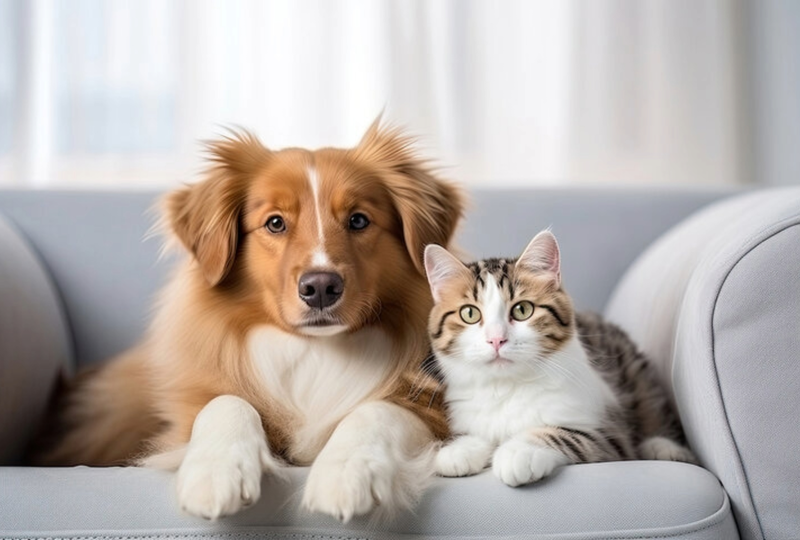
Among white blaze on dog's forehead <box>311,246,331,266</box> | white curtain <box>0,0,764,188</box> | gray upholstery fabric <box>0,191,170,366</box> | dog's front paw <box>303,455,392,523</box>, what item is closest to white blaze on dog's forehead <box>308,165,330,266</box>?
white blaze on dog's forehead <box>311,246,331,266</box>

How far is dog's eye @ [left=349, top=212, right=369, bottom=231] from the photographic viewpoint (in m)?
1.56

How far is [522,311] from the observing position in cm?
142

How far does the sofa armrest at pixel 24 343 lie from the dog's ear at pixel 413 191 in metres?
0.83

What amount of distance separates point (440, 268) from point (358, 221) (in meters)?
0.20

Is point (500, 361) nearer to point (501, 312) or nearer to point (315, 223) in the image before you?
point (501, 312)

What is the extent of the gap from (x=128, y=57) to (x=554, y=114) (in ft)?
5.53

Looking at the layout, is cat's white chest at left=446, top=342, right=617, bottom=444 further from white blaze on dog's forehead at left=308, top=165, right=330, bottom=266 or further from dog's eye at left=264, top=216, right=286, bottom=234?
dog's eye at left=264, top=216, right=286, bottom=234

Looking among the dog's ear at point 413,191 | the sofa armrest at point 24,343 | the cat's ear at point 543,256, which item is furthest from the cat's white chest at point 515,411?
the sofa armrest at point 24,343

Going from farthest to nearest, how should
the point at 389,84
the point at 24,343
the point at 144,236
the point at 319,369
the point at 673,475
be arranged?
the point at 389,84 → the point at 144,236 → the point at 24,343 → the point at 319,369 → the point at 673,475

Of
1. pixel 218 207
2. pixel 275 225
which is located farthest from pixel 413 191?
pixel 218 207

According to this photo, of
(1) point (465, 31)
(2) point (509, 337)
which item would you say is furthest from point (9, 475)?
(1) point (465, 31)

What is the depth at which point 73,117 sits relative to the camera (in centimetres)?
299

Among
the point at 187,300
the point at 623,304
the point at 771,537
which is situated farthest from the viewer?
the point at 623,304

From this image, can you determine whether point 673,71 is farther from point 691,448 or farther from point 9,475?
point 9,475
